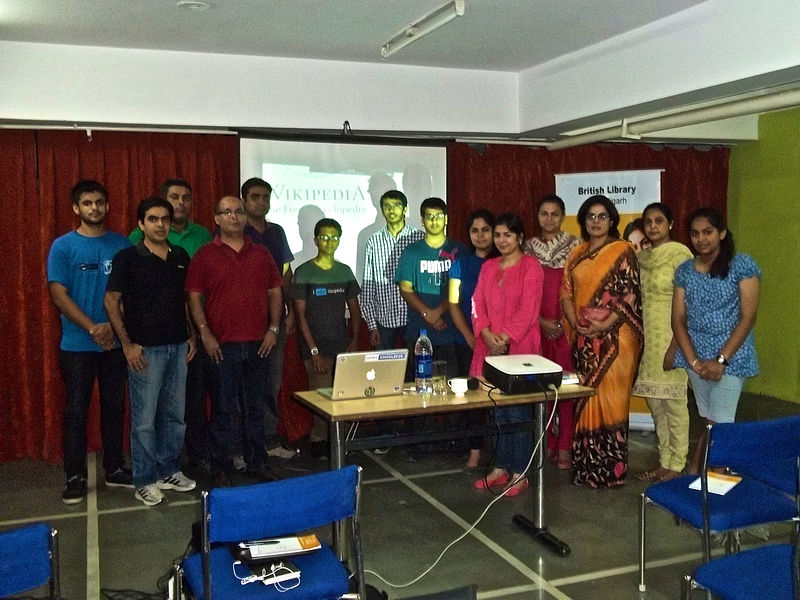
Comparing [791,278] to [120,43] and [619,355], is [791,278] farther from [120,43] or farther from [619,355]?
[120,43]

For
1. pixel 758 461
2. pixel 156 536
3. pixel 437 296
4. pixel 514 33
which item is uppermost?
pixel 514 33

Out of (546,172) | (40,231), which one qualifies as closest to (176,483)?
(40,231)

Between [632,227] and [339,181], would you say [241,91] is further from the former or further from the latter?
[632,227]

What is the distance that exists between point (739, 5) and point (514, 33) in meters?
1.26

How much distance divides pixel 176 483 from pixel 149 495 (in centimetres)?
21

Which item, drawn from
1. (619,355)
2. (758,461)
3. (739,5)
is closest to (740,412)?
(619,355)

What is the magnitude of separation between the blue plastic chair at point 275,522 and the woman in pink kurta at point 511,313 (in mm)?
1938

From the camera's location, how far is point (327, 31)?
4480 millimetres

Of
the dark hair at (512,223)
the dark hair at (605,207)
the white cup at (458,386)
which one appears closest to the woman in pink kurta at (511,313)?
the dark hair at (512,223)

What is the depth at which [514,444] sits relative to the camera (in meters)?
4.17

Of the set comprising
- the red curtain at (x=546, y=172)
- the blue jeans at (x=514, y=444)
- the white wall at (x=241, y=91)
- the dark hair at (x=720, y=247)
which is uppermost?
the white wall at (x=241, y=91)

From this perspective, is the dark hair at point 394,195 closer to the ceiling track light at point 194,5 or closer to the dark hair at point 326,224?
the dark hair at point 326,224

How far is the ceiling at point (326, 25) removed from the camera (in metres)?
3.93

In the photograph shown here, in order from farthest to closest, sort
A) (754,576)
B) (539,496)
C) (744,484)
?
1. (539,496)
2. (744,484)
3. (754,576)
